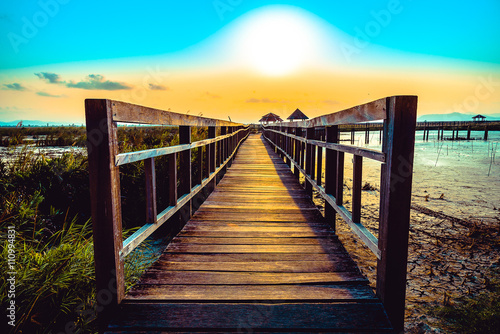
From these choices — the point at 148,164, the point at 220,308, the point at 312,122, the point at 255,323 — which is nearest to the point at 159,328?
the point at 220,308

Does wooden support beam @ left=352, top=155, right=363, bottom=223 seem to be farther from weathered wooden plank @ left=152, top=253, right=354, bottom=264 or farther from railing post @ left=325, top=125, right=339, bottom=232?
railing post @ left=325, top=125, right=339, bottom=232

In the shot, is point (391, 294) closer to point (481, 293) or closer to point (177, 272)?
point (177, 272)

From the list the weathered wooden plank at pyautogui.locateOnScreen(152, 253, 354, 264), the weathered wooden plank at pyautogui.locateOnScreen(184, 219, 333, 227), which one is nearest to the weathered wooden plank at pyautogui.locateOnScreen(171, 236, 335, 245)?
the weathered wooden plank at pyautogui.locateOnScreen(152, 253, 354, 264)

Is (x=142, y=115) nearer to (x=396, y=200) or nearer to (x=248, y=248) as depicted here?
(x=248, y=248)

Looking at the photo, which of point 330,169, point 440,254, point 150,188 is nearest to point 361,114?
point 330,169

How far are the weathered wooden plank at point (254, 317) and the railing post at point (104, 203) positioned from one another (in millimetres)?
135

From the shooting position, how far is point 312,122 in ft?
12.9

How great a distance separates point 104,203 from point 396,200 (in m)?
1.63

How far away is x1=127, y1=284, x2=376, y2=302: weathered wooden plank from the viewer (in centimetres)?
175

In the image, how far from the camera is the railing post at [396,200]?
5.07ft

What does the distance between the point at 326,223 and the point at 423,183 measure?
8065mm

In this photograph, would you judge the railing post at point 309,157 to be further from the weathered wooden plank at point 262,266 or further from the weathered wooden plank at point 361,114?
the weathered wooden plank at point 262,266

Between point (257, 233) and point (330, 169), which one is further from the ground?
point (330, 169)

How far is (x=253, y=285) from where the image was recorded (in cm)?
192
